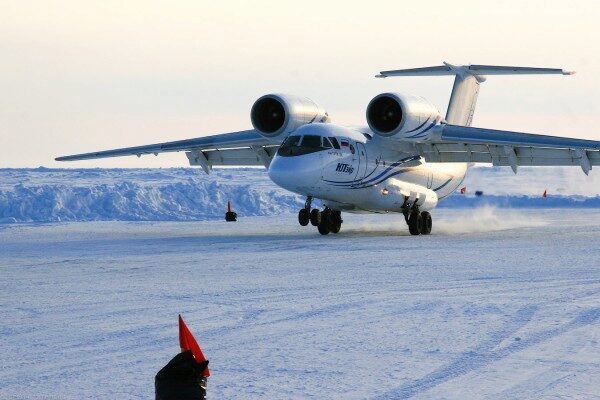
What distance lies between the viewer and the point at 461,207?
5106 centimetres

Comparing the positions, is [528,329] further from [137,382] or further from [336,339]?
[137,382]

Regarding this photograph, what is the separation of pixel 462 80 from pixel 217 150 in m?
7.33

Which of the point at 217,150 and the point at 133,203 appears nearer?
the point at 217,150

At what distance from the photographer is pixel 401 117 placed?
22969mm

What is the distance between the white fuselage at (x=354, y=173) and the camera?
70.6ft

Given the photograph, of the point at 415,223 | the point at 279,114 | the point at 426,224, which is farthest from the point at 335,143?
the point at 426,224

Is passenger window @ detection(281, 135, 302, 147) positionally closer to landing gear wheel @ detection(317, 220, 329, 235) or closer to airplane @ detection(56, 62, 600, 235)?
airplane @ detection(56, 62, 600, 235)

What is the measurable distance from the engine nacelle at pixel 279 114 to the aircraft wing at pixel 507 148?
3.09m

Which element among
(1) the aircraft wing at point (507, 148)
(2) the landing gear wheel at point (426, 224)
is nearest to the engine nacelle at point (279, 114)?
(1) the aircraft wing at point (507, 148)

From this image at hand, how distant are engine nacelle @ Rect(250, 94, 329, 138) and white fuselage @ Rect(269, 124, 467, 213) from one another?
1639mm

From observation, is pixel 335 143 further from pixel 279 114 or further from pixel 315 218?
pixel 279 114

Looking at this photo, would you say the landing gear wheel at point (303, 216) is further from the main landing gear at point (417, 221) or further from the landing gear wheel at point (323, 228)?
the main landing gear at point (417, 221)

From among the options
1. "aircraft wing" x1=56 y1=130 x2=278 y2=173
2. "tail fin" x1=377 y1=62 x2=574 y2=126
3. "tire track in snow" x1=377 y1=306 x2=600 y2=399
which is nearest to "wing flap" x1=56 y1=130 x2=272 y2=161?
"aircraft wing" x1=56 y1=130 x2=278 y2=173

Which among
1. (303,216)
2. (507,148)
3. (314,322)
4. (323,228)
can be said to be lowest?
(323,228)
